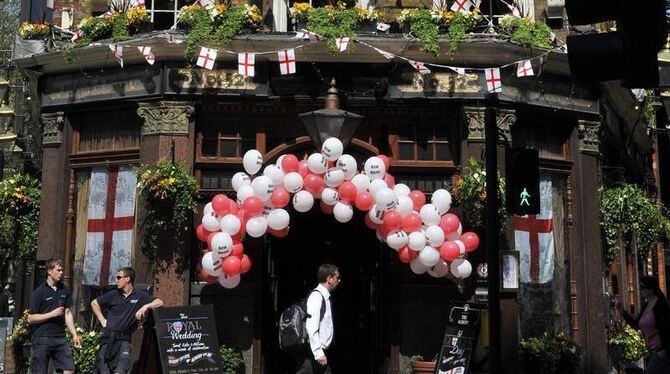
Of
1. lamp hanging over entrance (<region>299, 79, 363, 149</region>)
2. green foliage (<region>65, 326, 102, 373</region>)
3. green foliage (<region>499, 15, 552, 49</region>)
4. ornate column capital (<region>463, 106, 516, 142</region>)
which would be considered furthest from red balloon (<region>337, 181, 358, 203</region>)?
green foliage (<region>65, 326, 102, 373</region>)

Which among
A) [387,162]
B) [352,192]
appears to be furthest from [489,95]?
[352,192]

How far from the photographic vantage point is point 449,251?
12.0 m

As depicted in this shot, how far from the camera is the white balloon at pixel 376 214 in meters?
12.0

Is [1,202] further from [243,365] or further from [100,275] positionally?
[243,365]

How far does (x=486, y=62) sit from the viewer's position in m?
13.4

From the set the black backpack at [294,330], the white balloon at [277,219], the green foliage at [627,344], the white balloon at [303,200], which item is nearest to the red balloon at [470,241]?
the white balloon at [303,200]

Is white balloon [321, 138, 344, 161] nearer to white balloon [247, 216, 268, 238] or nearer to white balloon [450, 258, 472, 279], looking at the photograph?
white balloon [247, 216, 268, 238]

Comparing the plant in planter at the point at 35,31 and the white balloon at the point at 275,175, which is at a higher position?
the plant in planter at the point at 35,31

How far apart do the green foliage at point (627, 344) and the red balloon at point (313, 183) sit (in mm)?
6086

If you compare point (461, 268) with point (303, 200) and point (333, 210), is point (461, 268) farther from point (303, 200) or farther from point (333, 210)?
point (303, 200)

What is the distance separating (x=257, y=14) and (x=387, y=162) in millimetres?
2998

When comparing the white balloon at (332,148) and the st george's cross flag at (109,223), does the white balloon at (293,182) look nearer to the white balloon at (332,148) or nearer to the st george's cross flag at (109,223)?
the white balloon at (332,148)

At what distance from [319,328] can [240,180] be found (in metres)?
Answer: 3.53

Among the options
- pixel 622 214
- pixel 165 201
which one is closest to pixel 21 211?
pixel 165 201
